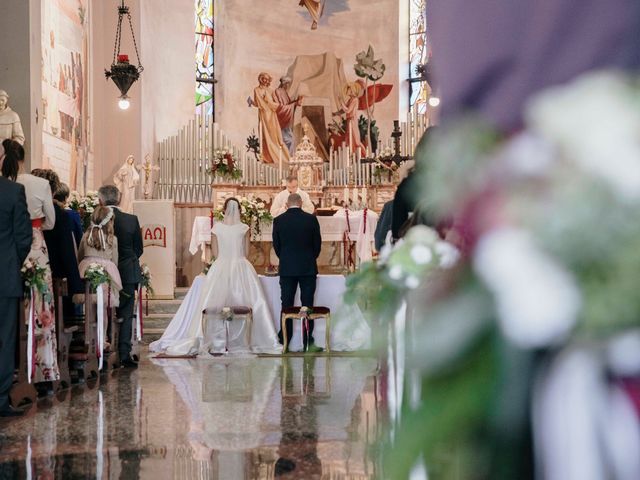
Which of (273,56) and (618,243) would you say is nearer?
(618,243)

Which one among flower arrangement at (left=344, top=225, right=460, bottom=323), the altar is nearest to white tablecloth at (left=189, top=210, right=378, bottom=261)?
the altar

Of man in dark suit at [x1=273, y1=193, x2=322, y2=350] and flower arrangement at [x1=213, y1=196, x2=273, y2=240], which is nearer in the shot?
man in dark suit at [x1=273, y1=193, x2=322, y2=350]

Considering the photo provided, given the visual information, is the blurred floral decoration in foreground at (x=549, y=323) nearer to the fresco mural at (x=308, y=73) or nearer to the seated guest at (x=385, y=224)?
the seated guest at (x=385, y=224)

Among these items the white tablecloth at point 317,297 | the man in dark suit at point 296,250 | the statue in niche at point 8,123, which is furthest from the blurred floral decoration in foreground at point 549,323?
the statue in niche at point 8,123

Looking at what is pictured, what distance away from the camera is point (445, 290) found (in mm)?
930

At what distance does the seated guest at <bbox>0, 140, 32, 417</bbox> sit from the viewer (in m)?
6.23

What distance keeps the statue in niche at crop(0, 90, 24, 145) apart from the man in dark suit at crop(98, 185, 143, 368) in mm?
2867

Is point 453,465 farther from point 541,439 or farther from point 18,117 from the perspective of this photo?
point 18,117

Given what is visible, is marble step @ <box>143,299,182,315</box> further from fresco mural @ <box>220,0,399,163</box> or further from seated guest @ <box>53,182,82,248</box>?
fresco mural @ <box>220,0,399,163</box>

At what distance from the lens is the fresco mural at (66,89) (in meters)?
14.4

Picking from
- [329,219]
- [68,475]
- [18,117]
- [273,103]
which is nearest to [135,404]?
[68,475]

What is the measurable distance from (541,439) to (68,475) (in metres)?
3.97

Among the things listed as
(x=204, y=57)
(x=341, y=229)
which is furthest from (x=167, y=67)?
(x=341, y=229)

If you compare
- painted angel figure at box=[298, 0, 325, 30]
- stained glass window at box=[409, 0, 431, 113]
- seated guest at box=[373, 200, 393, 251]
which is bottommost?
seated guest at box=[373, 200, 393, 251]
